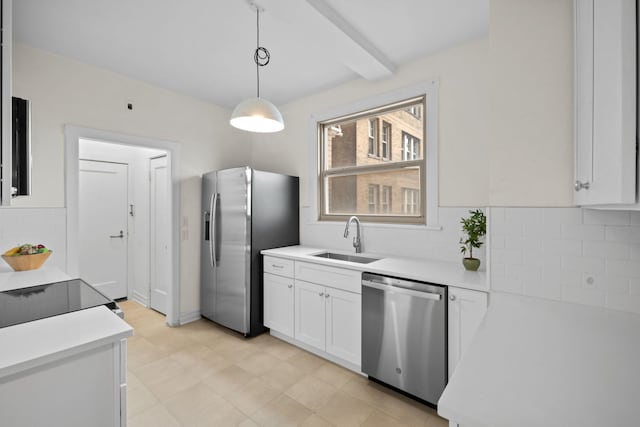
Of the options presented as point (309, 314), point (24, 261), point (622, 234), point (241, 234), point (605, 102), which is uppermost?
point (605, 102)

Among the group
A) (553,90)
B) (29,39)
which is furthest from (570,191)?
(29,39)

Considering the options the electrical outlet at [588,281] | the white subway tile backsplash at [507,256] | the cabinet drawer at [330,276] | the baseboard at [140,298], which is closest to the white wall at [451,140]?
the cabinet drawer at [330,276]

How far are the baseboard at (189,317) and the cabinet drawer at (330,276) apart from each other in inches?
64.3

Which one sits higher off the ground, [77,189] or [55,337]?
[77,189]

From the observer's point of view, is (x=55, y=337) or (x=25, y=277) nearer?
(x=55, y=337)

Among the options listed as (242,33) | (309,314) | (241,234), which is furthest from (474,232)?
(242,33)

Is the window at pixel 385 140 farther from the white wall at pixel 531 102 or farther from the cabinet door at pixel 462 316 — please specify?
the cabinet door at pixel 462 316

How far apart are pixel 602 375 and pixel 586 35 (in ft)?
4.25

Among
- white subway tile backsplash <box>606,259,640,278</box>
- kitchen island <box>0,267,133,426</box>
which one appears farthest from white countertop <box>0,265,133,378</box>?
white subway tile backsplash <box>606,259,640,278</box>

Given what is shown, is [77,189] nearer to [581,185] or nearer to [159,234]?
[159,234]

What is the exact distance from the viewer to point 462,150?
7.82 ft

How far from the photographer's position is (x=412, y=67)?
2.62 meters

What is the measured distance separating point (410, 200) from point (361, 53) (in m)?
1.35

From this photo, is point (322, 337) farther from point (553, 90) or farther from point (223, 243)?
point (553, 90)
